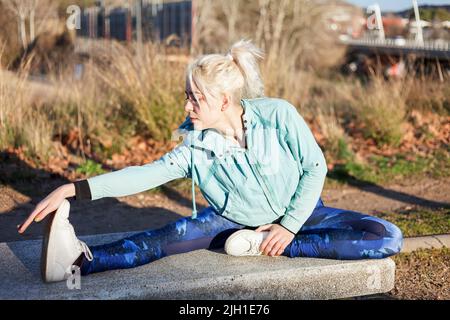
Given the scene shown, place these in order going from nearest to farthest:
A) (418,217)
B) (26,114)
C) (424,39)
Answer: (418,217) < (26,114) < (424,39)

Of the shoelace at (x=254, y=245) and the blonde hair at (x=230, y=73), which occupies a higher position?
the blonde hair at (x=230, y=73)

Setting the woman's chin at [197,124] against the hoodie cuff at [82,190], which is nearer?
the hoodie cuff at [82,190]

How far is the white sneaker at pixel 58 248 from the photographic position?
2740 mm

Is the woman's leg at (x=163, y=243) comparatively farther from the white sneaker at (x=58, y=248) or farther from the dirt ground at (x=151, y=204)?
the dirt ground at (x=151, y=204)

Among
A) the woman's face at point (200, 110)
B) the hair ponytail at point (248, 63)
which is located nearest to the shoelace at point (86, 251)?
the woman's face at point (200, 110)

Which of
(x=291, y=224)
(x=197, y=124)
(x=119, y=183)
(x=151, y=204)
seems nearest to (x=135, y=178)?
(x=119, y=183)

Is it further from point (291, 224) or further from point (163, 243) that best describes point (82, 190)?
point (291, 224)

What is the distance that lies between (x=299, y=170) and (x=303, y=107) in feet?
18.1

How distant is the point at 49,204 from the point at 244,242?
901 mm

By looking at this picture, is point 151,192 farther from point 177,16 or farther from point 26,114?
point 177,16

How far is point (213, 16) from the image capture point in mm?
25859

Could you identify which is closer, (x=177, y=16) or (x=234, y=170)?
(x=234, y=170)

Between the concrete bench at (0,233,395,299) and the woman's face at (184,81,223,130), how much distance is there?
2.15 feet
